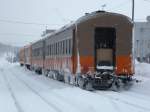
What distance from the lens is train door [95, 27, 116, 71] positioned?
22.4 meters

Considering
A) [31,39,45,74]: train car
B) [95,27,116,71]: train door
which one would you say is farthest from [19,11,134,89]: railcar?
[31,39,45,74]: train car

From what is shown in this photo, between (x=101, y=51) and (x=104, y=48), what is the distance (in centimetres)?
21

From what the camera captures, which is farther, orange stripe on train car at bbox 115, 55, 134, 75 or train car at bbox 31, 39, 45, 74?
train car at bbox 31, 39, 45, 74

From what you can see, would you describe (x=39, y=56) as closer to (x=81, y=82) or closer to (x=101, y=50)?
(x=101, y=50)

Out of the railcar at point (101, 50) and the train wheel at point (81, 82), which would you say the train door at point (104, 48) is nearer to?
the railcar at point (101, 50)

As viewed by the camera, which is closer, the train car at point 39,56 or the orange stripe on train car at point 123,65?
the orange stripe on train car at point 123,65

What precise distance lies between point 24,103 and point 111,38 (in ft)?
25.1

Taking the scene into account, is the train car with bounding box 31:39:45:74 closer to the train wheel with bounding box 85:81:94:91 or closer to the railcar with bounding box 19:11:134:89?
the railcar with bounding box 19:11:134:89

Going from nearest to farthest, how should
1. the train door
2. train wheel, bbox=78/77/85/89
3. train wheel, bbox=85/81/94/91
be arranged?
1. train wheel, bbox=85/81/94/91
2. train wheel, bbox=78/77/85/89
3. the train door

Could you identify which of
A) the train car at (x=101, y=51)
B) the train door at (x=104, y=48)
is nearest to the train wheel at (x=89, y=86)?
the train car at (x=101, y=51)

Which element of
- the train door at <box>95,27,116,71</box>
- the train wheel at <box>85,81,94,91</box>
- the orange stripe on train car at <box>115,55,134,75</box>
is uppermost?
the train door at <box>95,27,116,71</box>

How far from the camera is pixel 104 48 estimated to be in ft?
74.6

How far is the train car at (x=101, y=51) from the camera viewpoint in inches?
866

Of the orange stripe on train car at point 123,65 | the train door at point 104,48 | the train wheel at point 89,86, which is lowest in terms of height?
the train wheel at point 89,86
